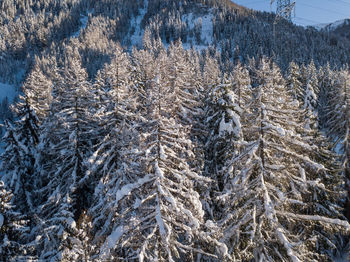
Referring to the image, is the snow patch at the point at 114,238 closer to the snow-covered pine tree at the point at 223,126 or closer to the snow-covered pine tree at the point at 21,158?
the snow-covered pine tree at the point at 223,126

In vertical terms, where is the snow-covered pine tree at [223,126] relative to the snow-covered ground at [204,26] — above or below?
below

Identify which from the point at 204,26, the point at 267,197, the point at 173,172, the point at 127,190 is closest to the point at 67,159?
the point at 127,190

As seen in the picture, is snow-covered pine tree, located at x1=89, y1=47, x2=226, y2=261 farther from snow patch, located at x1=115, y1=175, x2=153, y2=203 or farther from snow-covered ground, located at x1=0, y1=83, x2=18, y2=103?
snow-covered ground, located at x1=0, y1=83, x2=18, y2=103

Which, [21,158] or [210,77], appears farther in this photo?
[210,77]

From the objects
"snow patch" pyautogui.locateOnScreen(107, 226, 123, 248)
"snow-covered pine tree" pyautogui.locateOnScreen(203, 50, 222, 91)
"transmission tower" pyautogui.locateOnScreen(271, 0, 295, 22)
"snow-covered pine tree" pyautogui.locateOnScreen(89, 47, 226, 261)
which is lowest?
"snow patch" pyautogui.locateOnScreen(107, 226, 123, 248)

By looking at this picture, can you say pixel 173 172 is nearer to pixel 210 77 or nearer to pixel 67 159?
pixel 67 159

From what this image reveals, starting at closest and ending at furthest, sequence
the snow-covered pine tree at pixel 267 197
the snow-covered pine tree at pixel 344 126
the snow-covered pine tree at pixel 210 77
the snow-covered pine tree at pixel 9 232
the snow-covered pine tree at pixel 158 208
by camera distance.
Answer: the snow-covered pine tree at pixel 267 197 < the snow-covered pine tree at pixel 158 208 < the snow-covered pine tree at pixel 9 232 < the snow-covered pine tree at pixel 344 126 < the snow-covered pine tree at pixel 210 77

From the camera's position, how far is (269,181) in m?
10.1

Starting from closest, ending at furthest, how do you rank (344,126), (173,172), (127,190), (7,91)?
(127,190), (173,172), (344,126), (7,91)

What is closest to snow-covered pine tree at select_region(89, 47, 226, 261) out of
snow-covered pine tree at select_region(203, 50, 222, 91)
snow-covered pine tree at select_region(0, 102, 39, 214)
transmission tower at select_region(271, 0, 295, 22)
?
snow-covered pine tree at select_region(203, 50, 222, 91)

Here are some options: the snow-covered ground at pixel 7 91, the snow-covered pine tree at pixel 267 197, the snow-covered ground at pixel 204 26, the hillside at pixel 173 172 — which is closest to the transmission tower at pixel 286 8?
the hillside at pixel 173 172

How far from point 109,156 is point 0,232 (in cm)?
732

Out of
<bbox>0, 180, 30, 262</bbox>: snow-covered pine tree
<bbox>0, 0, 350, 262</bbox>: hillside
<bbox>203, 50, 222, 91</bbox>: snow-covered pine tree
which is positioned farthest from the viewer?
<bbox>203, 50, 222, 91</bbox>: snow-covered pine tree

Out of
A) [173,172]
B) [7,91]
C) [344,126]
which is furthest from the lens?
[7,91]
